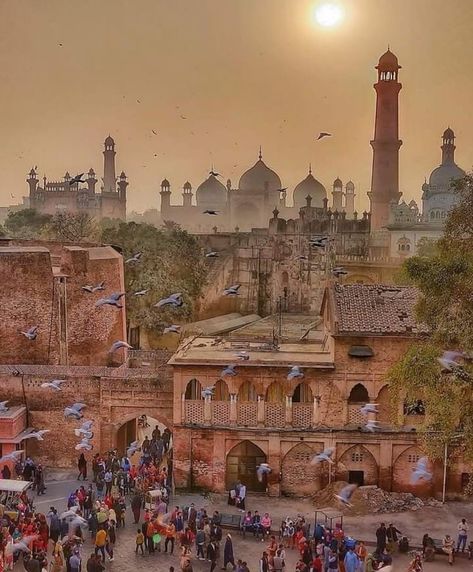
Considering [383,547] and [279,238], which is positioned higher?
[279,238]

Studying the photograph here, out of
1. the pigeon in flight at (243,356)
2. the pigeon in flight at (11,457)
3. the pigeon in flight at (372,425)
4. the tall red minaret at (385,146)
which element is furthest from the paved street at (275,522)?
the tall red minaret at (385,146)

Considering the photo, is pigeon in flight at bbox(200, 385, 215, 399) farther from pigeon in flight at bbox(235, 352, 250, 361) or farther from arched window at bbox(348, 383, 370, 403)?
arched window at bbox(348, 383, 370, 403)

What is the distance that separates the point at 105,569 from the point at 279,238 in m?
37.2

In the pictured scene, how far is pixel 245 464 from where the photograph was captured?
77.0 feet

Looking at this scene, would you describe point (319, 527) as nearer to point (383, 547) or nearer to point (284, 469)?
point (383, 547)

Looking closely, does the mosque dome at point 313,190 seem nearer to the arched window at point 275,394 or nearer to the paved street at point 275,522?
the arched window at point 275,394

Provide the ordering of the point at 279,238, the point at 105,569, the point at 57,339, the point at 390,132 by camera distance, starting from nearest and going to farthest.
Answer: the point at 105,569 → the point at 57,339 → the point at 279,238 → the point at 390,132

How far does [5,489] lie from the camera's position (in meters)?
20.2

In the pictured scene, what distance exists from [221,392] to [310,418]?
3136 millimetres

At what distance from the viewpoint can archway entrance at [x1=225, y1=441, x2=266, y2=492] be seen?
76.9 feet

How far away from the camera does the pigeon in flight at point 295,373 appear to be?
21422 mm

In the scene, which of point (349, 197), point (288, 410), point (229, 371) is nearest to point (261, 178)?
point (349, 197)

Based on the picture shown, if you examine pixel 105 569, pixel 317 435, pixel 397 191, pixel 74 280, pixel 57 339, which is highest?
pixel 397 191

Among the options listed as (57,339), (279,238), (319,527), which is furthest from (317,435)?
(279,238)
